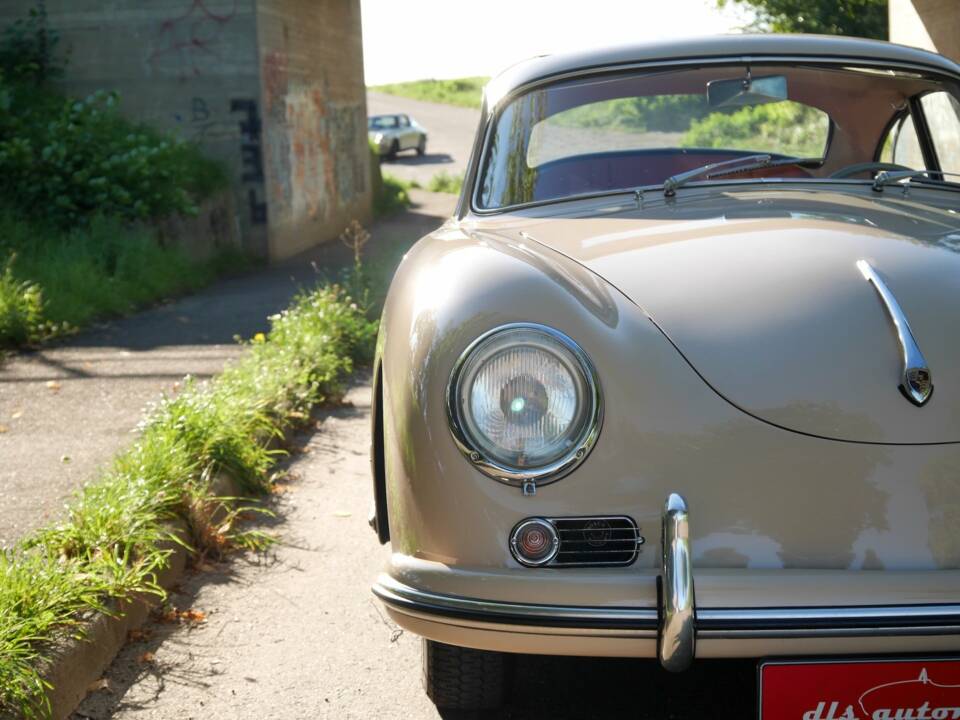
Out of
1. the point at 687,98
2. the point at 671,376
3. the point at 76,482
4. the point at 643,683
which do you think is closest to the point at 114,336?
the point at 76,482

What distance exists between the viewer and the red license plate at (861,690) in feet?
6.48

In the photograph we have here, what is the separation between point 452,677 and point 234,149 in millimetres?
11582

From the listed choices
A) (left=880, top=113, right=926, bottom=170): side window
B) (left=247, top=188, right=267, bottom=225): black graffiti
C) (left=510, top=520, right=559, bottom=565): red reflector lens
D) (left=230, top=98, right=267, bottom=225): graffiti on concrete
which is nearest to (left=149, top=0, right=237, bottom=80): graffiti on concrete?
(left=230, top=98, right=267, bottom=225): graffiti on concrete

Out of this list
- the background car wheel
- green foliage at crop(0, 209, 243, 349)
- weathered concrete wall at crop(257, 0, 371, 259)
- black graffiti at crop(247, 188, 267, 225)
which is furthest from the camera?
weathered concrete wall at crop(257, 0, 371, 259)

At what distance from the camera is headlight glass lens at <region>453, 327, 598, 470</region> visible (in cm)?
209

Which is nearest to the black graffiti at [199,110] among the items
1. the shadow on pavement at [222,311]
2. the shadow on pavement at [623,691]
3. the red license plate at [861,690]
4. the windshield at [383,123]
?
the shadow on pavement at [222,311]

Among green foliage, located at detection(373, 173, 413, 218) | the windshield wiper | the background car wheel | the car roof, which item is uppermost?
the car roof

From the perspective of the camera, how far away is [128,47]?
523 inches

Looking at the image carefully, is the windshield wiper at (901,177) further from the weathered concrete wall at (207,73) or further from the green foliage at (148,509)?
the weathered concrete wall at (207,73)

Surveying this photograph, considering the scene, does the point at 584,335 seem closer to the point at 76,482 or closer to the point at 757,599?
the point at 757,599

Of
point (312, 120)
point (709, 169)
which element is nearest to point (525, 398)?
point (709, 169)

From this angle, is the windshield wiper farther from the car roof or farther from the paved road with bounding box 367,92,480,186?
the paved road with bounding box 367,92,480,186

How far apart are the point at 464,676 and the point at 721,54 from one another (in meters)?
2.01

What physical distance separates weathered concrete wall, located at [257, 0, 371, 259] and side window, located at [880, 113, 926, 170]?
10.3m
